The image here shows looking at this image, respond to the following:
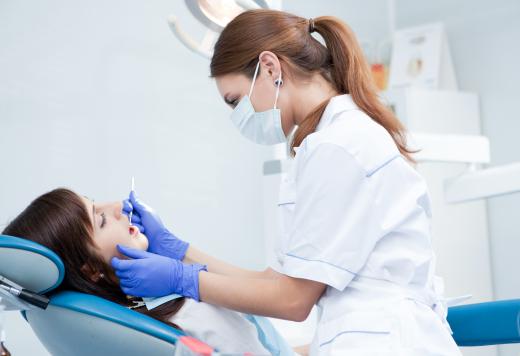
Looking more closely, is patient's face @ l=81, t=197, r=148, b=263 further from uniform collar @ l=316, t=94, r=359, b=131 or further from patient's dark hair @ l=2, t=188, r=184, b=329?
uniform collar @ l=316, t=94, r=359, b=131

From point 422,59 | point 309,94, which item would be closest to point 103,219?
point 309,94

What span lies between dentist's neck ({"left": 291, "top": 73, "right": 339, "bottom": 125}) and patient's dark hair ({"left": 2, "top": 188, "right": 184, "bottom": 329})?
0.50 meters

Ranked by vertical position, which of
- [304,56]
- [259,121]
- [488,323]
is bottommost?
[488,323]

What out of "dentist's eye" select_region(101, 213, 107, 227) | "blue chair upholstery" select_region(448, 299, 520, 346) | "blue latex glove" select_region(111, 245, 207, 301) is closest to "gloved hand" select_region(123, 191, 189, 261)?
"dentist's eye" select_region(101, 213, 107, 227)

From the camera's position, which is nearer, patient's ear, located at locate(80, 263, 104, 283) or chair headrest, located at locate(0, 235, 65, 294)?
chair headrest, located at locate(0, 235, 65, 294)

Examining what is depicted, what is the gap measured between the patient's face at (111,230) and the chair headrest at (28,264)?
228 millimetres

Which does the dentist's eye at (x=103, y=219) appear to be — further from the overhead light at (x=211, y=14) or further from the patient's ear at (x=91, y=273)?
the overhead light at (x=211, y=14)

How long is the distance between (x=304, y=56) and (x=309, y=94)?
0.28 feet

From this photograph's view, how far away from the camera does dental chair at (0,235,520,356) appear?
109 cm

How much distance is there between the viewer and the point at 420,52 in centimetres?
330

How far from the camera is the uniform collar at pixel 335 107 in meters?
1.33

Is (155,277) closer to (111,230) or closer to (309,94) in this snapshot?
(111,230)

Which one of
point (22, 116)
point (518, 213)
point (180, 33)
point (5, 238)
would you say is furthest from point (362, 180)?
point (518, 213)

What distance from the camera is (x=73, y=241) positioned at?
132cm
